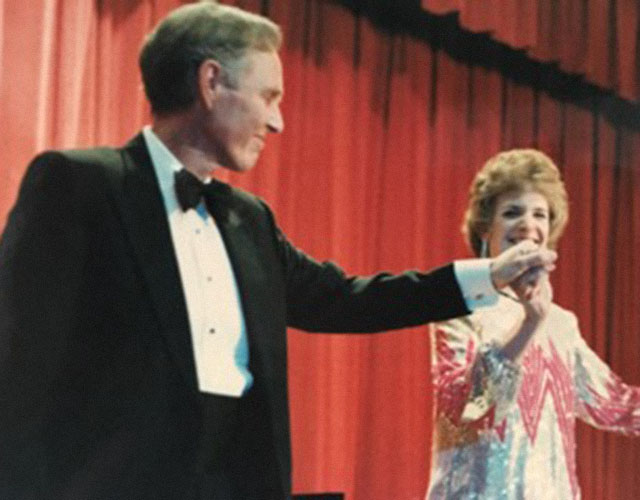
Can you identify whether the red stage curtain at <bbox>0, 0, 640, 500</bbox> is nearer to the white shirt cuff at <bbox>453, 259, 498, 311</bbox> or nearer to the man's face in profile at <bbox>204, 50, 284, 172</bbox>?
the man's face in profile at <bbox>204, 50, 284, 172</bbox>

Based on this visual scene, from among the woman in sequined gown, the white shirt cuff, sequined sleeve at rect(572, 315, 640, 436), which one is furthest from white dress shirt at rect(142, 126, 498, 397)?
sequined sleeve at rect(572, 315, 640, 436)

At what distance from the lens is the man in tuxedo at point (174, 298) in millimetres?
1619

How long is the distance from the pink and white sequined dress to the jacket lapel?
0.89m

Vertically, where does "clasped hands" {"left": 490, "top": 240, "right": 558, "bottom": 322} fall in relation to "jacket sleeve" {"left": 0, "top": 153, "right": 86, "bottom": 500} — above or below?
above

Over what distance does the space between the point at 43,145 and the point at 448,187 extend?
6.18 feet

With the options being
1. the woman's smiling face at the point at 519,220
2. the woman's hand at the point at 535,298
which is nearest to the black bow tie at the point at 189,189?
the woman's hand at the point at 535,298

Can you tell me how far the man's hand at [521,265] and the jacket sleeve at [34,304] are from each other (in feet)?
2.44

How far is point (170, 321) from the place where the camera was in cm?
167

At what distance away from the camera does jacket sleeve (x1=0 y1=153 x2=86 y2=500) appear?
1.58m

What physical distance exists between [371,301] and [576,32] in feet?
9.33

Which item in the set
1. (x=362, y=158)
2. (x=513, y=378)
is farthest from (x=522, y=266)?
(x=362, y=158)

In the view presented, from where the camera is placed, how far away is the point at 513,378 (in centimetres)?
239

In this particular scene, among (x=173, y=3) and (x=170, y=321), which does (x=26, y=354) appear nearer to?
(x=170, y=321)

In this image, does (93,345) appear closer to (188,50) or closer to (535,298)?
(188,50)
